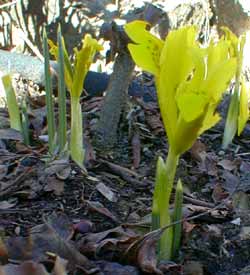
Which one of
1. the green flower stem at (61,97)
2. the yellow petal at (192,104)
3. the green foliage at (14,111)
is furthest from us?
the green foliage at (14,111)

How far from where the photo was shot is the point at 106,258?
113 cm

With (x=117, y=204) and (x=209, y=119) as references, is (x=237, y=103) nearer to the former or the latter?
(x=117, y=204)

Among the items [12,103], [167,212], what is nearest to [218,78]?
[167,212]

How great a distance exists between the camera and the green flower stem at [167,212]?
1.10m

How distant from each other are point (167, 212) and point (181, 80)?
237mm

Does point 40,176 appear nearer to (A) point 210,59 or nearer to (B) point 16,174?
(B) point 16,174

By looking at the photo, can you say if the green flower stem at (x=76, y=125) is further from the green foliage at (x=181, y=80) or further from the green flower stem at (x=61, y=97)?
the green foliage at (x=181, y=80)

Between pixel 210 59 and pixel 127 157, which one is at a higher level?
pixel 210 59

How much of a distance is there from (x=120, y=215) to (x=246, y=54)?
149 cm

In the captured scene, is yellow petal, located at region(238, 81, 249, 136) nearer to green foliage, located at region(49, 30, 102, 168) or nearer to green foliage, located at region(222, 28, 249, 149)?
green foliage, located at region(222, 28, 249, 149)

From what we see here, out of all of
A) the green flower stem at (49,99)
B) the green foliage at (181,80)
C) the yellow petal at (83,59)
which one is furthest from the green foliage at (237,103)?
the green foliage at (181,80)

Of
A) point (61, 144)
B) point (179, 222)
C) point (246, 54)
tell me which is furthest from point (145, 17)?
point (246, 54)

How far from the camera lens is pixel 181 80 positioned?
1.05 m

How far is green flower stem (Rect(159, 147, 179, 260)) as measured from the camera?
1098 mm
